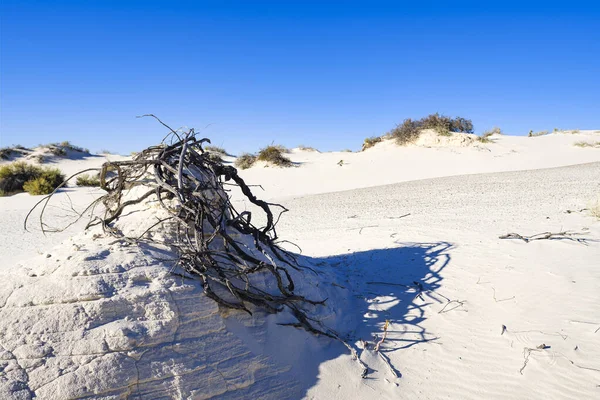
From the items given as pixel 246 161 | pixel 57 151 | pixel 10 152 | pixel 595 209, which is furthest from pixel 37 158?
pixel 595 209

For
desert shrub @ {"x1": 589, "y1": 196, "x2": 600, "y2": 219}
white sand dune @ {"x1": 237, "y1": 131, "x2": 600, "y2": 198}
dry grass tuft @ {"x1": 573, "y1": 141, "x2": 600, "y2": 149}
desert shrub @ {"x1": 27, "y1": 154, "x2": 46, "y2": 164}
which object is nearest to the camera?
desert shrub @ {"x1": 589, "y1": 196, "x2": 600, "y2": 219}

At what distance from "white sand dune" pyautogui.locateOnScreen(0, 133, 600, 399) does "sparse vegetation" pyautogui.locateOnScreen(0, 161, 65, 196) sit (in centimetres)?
763

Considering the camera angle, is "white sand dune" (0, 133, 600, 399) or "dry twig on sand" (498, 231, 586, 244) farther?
"dry twig on sand" (498, 231, 586, 244)

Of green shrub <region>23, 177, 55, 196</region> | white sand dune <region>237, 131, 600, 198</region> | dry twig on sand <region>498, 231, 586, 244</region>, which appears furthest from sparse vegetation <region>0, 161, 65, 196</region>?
dry twig on sand <region>498, 231, 586, 244</region>

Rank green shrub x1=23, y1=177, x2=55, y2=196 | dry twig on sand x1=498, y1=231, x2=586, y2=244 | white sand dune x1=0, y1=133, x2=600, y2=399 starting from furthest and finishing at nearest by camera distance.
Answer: green shrub x1=23, y1=177, x2=55, y2=196 < dry twig on sand x1=498, y1=231, x2=586, y2=244 < white sand dune x1=0, y1=133, x2=600, y2=399

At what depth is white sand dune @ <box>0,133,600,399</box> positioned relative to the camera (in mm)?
2273

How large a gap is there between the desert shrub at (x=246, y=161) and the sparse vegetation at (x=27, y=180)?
7714 millimetres

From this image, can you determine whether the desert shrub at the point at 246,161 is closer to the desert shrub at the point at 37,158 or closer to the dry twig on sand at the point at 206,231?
the desert shrub at the point at 37,158

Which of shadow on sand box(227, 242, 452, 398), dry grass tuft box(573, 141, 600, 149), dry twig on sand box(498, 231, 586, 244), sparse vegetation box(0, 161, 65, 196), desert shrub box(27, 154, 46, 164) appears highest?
dry grass tuft box(573, 141, 600, 149)

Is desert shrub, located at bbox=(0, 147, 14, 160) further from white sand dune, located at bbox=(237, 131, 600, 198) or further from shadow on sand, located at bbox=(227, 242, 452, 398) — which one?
shadow on sand, located at bbox=(227, 242, 452, 398)

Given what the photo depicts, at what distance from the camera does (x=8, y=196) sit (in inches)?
507

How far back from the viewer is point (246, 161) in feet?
64.8

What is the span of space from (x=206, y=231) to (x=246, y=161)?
16.8m

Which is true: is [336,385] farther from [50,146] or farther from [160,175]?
[50,146]
